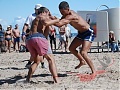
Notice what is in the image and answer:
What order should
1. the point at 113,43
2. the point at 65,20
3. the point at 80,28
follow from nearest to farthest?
1. the point at 65,20
2. the point at 80,28
3. the point at 113,43

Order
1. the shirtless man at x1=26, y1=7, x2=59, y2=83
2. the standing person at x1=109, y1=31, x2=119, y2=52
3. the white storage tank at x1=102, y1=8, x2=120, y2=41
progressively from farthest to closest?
1. the white storage tank at x1=102, y1=8, x2=120, y2=41
2. the standing person at x1=109, y1=31, x2=119, y2=52
3. the shirtless man at x1=26, y1=7, x2=59, y2=83

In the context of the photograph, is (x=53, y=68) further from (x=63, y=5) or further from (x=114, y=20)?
(x=114, y=20)

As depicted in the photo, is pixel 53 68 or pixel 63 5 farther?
pixel 63 5

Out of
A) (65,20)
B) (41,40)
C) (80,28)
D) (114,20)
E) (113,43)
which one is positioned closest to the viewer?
(41,40)

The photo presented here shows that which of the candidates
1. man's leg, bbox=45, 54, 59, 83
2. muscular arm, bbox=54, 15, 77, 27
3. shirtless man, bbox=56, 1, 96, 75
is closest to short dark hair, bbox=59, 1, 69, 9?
shirtless man, bbox=56, 1, 96, 75

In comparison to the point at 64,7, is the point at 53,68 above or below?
below

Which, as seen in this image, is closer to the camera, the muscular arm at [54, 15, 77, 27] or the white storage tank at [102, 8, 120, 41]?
the muscular arm at [54, 15, 77, 27]

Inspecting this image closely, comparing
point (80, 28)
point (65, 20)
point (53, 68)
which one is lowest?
point (53, 68)

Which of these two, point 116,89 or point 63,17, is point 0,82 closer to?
point 63,17

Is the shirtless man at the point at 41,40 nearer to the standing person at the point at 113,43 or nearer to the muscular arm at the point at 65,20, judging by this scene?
the muscular arm at the point at 65,20

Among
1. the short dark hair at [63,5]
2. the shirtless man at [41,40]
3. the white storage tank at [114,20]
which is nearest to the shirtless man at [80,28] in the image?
the short dark hair at [63,5]

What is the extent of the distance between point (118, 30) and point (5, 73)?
30.7ft

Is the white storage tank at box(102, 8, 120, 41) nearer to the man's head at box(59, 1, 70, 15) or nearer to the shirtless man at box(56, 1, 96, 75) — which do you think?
the shirtless man at box(56, 1, 96, 75)

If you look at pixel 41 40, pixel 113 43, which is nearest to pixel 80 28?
pixel 41 40
